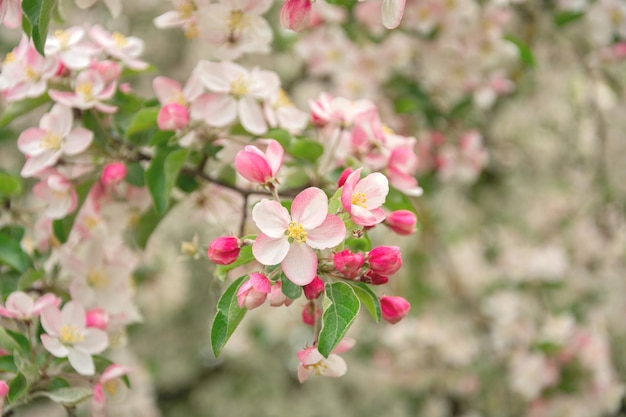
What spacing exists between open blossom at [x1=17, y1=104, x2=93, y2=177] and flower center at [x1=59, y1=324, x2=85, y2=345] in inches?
10.3

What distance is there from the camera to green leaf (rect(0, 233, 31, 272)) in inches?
48.3

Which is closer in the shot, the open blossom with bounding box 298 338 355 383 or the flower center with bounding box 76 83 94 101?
the open blossom with bounding box 298 338 355 383

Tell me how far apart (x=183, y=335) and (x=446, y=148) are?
2.03 m

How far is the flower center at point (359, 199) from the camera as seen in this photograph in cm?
89

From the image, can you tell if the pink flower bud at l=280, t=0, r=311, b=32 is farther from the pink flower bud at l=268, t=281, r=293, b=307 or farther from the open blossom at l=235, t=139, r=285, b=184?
the pink flower bud at l=268, t=281, r=293, b=307

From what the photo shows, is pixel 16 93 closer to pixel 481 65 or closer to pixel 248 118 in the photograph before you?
pixel 248 118

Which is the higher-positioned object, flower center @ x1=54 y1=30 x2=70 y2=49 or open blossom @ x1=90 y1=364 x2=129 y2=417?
flower center @ x1=54 y1=30 x2=70 y2=49

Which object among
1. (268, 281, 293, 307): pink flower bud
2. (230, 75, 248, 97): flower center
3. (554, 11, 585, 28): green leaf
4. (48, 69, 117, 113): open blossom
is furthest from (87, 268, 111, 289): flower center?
(554, 11, 585, 28): green leaf

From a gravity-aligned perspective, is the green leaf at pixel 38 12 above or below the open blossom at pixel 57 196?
above

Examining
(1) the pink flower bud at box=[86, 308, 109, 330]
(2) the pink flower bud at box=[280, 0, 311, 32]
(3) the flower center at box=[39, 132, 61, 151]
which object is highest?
(2) the pink flower bud at box=[280, 0, 311, 32]

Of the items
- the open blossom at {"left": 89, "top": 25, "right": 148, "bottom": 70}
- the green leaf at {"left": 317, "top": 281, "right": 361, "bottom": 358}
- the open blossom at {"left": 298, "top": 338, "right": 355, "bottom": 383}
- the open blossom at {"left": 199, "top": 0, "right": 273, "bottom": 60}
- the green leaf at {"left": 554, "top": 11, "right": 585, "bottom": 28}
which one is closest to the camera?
the green leaf at {"left": 317, "top": 281, "right": 361, "bottom": 358}

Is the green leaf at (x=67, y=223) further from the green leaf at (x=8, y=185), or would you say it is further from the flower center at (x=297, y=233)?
the flower center at (x=297, y=233)

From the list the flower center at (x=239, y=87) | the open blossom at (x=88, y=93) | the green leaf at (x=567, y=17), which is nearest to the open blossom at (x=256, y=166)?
the flower center at (x=239, y=87)

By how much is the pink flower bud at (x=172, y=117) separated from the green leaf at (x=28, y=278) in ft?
1.03
